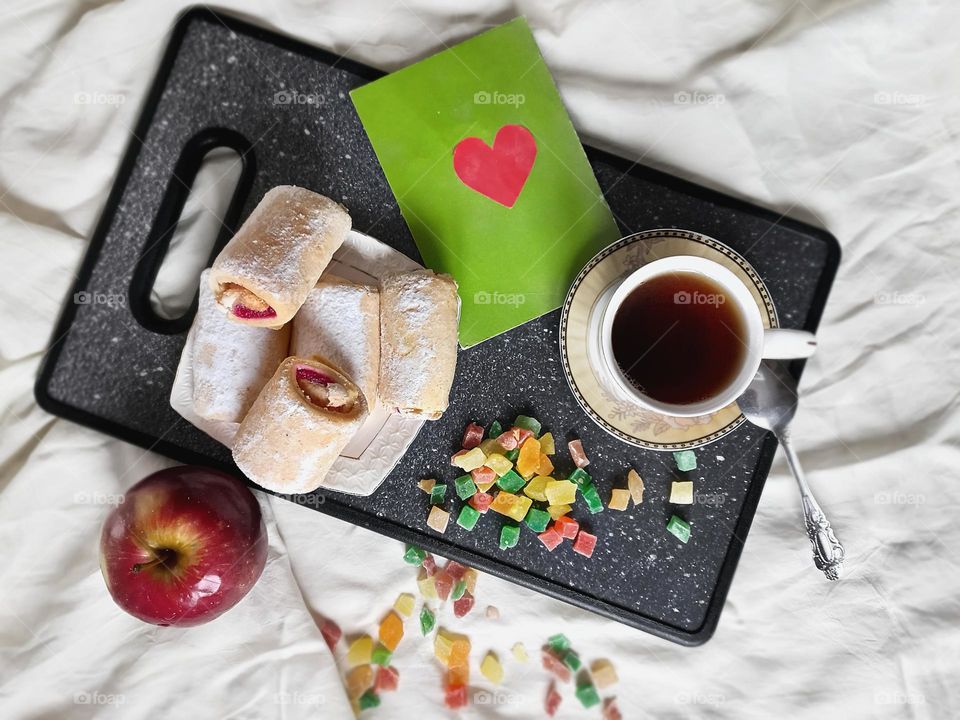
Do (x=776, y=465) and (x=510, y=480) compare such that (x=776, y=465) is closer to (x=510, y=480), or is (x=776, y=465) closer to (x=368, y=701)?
(x=510, y=480)

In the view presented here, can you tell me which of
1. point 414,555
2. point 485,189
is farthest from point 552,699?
point 485,189

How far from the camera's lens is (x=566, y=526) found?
1.11 m

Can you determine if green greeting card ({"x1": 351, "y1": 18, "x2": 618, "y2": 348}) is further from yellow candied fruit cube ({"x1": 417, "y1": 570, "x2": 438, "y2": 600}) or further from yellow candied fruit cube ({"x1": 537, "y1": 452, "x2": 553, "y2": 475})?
yellow candied fruit cube ({"x1": 417, "y1": 570, "x2": 438, "y2": 600})

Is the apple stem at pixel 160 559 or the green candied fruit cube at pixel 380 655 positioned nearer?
the apple stem at pixel 160 559

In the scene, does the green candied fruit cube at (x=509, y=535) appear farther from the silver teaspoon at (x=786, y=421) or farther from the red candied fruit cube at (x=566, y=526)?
the silver teaspoon at (x=786, y=421)

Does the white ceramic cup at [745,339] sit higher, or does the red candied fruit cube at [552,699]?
the white ceramic cup at [745,339]

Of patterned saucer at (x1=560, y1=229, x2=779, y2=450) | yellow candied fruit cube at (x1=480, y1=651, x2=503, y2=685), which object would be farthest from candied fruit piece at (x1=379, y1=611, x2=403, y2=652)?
patterned saucer at (x1=560, y1=229, x2=779, y2=450)

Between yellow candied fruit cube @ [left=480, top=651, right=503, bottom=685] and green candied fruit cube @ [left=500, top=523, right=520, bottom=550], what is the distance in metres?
0.21

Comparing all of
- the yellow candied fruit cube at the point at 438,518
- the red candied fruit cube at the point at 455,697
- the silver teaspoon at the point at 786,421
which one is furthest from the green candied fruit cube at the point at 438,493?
the silver teaspoon at the point at 786,421

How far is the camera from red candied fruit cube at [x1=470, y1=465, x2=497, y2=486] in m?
1.09

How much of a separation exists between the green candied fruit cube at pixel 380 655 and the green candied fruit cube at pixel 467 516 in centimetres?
26

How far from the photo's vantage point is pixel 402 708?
1200mm

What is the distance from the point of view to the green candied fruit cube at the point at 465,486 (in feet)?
3.60

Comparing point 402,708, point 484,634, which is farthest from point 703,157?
point 402,708
